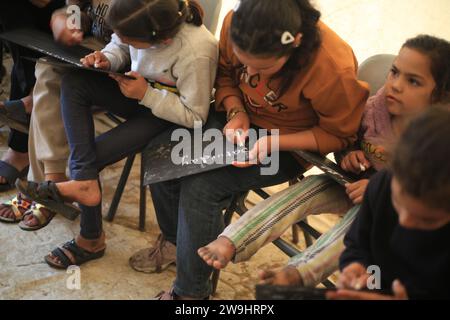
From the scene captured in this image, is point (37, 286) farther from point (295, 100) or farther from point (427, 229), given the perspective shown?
point (427, 229)

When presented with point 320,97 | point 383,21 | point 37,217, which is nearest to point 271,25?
point 320,97

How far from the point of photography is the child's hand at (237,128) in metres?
1.53

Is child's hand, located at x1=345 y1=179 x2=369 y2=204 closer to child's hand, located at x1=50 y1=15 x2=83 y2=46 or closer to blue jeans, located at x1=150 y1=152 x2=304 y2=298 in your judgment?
blue jeans, located at x1=150 y1=152 x2=304 y2=298

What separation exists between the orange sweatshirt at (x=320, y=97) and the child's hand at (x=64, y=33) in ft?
1.62

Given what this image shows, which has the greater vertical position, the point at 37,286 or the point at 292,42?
the point at 292,42

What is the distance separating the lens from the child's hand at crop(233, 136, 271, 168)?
4.84ft

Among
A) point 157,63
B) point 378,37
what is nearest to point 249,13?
point 157,63

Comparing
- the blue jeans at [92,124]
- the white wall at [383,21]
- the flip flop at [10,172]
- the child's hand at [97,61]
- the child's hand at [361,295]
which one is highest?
the white wall at [383,21]

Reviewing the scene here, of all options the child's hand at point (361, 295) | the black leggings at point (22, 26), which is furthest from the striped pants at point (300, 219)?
the black leggings at point (22, 26)

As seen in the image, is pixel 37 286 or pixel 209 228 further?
pixel 37 286

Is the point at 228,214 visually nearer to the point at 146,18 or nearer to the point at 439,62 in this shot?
the point at 146,18

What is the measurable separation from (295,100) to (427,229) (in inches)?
22.9

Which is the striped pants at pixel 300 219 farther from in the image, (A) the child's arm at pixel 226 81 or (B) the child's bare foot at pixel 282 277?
(A) the child's arm at pixel 226 81
